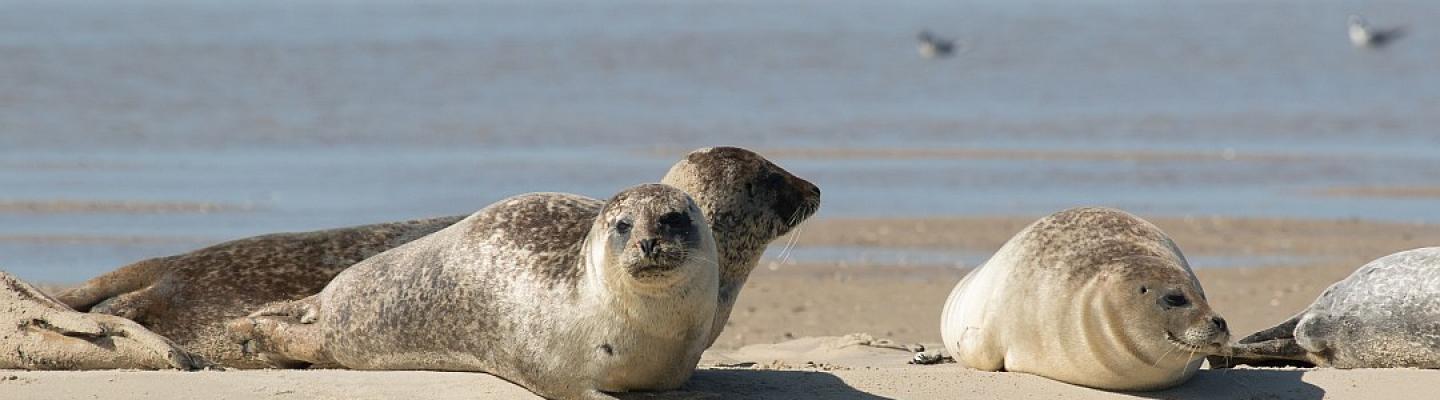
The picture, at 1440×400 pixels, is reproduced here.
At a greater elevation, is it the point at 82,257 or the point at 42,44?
the point at 42,44

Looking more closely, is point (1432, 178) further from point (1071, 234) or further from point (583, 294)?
point (583, 294)

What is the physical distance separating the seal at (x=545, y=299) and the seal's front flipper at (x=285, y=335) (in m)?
0.01

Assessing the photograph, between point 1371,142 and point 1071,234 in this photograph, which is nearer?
point 1071,234

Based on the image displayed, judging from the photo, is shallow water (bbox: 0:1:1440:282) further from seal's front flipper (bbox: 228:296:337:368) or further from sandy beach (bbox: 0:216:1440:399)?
seal's front flipper (bbox: 228:296:337:368)

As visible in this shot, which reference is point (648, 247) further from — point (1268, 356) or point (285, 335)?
point (1268, 356)

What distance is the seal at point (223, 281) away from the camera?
7266 millimetres

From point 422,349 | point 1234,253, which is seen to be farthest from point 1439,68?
point 422,349

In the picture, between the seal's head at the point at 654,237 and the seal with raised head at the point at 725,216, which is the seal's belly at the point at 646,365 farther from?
the seal with raised head at the point at 725,216

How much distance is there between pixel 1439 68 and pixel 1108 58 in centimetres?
535

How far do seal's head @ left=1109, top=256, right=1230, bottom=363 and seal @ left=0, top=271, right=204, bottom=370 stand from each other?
3001 mm

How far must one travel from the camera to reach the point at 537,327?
6.00 metres

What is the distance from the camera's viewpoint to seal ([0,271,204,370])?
6.66 m

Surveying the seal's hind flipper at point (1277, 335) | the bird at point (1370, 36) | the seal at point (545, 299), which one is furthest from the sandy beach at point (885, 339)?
the bird at point (1370, 36)

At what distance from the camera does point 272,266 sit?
24.4 ft
